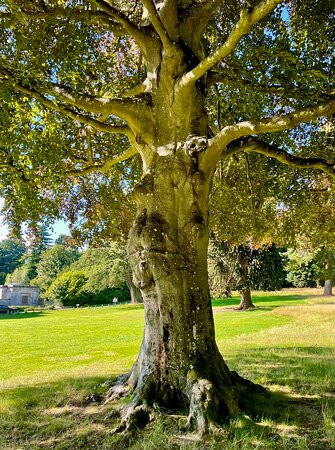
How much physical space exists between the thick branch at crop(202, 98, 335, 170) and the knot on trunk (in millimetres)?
89

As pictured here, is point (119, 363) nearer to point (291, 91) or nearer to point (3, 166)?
point (3, 166)

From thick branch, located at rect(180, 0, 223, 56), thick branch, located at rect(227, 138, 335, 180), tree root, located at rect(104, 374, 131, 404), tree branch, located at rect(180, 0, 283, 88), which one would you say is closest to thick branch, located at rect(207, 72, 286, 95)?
thick branch, located at rect(180, 0, 223, 56)

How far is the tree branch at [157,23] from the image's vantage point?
4.66 meters

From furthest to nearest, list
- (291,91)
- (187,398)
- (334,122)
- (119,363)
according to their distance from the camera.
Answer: (119,363) < (334,122) < (291,91) < (187,398)

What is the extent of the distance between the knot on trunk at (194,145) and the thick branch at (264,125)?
89 millimetres

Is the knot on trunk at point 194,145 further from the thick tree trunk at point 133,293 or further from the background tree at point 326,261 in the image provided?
the thick tree trunk at point 133,293

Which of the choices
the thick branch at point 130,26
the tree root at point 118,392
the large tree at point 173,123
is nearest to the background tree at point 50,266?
→ the large tree at point 173,123

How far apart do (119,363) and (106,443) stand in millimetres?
5689

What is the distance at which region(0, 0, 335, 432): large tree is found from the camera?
4719 mm

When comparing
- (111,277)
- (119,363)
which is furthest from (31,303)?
(119,363)

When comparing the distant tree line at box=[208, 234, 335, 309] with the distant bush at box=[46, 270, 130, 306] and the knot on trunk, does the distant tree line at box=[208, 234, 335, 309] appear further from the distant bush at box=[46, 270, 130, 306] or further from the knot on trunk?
the distant bush at box=[46, 270, 130, 306]

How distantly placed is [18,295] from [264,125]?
57.5 metres

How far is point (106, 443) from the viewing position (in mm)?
3930

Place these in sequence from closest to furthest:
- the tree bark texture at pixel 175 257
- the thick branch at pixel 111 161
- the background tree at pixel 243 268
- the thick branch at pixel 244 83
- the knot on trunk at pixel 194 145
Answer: the tree bark texture at pixel 175 257, the knot on trunk at pixel 194 145, the thick branch at pixel 244 83, the thick branch at pixel 111 161, the background tree at pixel 243 268
